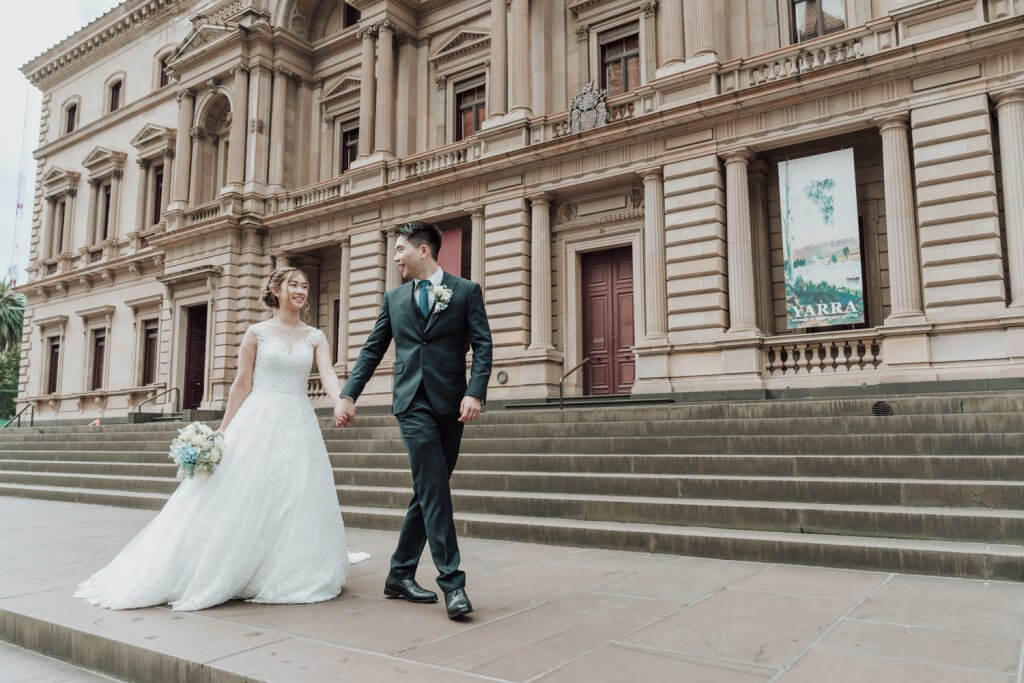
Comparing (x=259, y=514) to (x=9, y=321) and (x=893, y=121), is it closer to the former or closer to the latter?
(x=893, y=121)

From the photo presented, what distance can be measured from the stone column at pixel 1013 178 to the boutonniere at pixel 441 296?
11.7 metres

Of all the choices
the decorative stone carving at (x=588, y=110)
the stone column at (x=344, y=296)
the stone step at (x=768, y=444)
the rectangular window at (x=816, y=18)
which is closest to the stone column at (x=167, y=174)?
the stone column at (x=344, y=296)

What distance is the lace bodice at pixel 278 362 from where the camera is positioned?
16.5 ft

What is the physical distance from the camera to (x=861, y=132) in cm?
1473

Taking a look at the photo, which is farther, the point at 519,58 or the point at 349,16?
the point at 349,16

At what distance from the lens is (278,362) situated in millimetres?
5043

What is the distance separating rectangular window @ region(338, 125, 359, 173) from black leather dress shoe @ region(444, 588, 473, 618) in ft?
74.0

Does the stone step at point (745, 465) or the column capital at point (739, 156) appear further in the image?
the column capital at point (739, 156)

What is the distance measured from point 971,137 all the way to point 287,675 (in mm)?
14432

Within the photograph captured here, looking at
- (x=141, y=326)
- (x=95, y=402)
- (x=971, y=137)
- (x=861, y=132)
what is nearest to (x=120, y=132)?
(x=141, y=326)

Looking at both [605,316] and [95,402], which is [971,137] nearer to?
[605,316]

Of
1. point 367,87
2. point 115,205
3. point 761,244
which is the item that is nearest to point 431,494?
point 761,244

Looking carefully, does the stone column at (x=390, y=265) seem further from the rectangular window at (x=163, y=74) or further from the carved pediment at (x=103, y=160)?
the carved pediment at (x=103, y=160)

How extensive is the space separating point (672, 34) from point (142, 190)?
2234 centimetres
